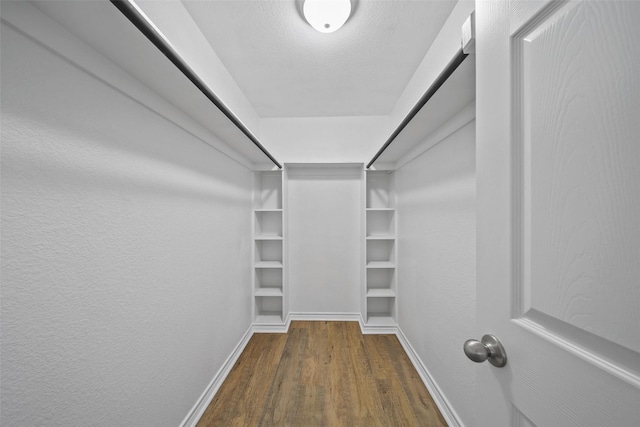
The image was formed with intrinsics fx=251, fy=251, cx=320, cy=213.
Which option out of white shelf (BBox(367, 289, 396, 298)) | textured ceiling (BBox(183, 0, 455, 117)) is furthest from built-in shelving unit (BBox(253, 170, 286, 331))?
white shelf (BBox(367, 289, 396, 298))

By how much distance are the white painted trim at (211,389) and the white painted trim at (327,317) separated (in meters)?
0.80

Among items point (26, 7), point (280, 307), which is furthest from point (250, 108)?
point (280, 307)

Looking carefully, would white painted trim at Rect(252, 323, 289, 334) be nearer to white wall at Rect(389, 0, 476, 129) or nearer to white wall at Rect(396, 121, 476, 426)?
white wall at Rect(396, 121, 476, 426)

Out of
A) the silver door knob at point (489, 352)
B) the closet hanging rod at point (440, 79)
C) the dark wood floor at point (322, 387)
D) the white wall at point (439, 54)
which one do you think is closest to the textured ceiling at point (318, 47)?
the white wall at point (439, 54)

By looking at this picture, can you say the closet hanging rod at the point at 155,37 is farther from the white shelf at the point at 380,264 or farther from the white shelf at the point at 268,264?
the white shelf at the point at 380,264

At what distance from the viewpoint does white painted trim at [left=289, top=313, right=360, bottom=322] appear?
10.0 feet

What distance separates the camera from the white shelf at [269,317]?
2.77 meters

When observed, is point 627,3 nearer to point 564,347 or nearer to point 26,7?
point 564,347

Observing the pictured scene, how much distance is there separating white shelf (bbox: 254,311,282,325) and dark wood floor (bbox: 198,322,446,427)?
0.66ft

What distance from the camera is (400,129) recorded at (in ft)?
5.38

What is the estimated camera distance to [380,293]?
284cm

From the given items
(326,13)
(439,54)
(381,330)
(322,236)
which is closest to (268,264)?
(322,236)

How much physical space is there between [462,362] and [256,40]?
2.41 metres

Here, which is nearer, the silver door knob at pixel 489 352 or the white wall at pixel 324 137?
the silver door knob at pixel 489 352
